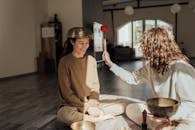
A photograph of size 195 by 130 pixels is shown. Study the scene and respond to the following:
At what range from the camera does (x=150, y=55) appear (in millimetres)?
2365

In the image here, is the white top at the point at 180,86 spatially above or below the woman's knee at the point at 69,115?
above

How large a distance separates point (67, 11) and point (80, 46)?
5859mm

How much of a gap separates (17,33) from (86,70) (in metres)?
5.12

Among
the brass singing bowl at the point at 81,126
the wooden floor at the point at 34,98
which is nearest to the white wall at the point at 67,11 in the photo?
the wooden floor at the point at 34,98

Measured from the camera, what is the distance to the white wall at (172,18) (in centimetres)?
1442

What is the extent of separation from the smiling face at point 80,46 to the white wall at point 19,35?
15.3 feet

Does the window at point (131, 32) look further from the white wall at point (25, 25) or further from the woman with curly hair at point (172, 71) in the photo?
the woman with curly hair at point (172, 71)

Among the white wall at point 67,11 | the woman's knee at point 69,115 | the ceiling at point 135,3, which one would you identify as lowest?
the woman's knee at point 69,115

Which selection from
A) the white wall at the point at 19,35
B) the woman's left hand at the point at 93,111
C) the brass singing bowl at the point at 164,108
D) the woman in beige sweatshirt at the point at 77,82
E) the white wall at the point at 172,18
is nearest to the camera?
the brass singing bowl at the point at 164,108

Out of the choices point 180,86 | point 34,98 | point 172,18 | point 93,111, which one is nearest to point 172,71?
point 180,86

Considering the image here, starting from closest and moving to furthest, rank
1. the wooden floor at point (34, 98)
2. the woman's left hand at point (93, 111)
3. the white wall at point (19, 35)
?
the woman's left hand at point (93, 111), the wooden floor at point (34, 98), the white wall at point (19, 35)

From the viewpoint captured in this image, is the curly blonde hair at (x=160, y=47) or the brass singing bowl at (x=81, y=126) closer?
the brass singing bowl at (x=81, y=126)

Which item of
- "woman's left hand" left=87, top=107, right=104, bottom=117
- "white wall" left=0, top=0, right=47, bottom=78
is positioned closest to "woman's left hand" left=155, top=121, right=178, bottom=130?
"woman's left hand" left=87, top=107, right=104, bottom=117

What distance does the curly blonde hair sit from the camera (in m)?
2.30
